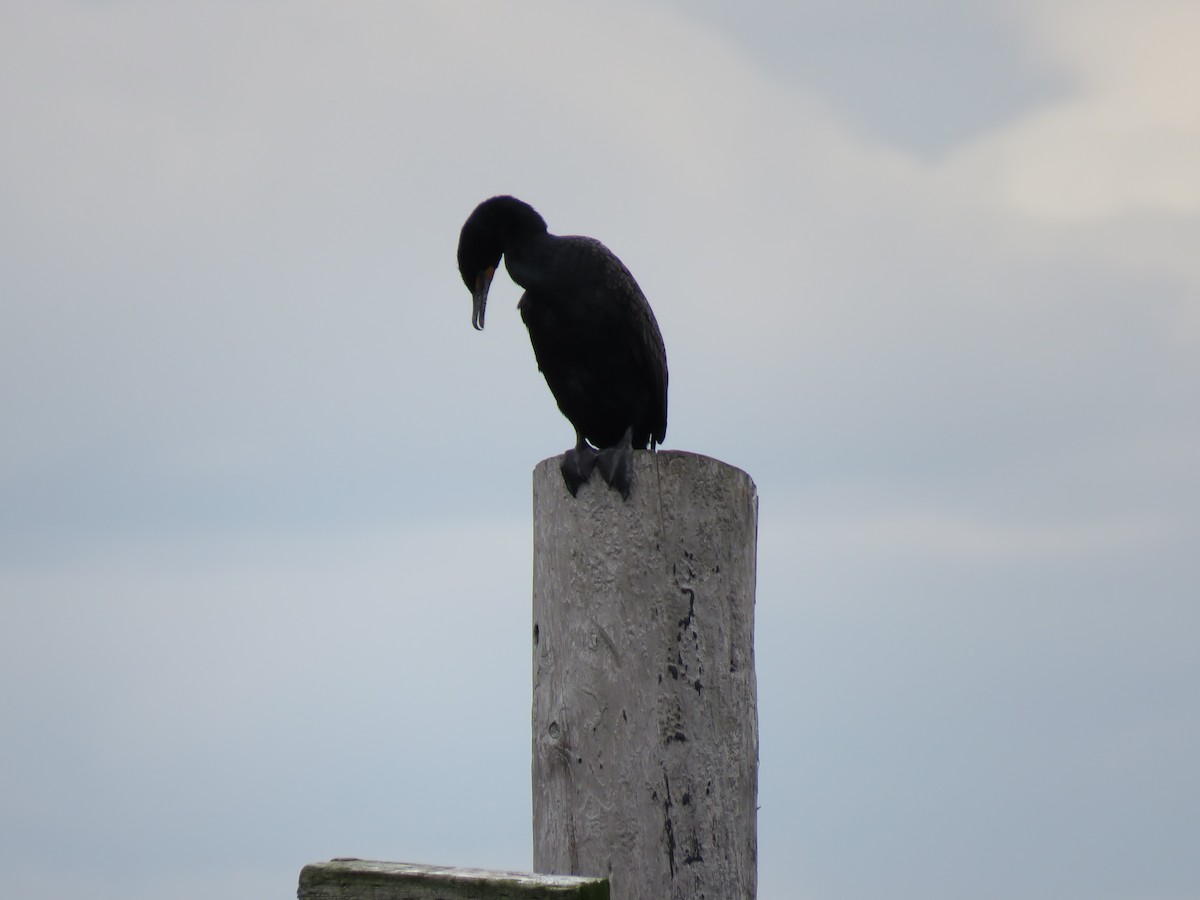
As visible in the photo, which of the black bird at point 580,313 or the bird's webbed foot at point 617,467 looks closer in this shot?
the bird's webbed foot at point 617,467

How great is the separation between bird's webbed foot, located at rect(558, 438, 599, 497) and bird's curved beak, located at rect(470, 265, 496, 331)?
1.38 metres

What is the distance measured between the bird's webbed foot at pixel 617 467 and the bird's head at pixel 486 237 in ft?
4.76

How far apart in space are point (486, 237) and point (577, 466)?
1476 millimetres

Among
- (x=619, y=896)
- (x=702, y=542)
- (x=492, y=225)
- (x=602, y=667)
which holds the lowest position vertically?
(x=619, y=896)

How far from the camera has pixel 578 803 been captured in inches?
146

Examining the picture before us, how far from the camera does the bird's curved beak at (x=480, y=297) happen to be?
5258mm

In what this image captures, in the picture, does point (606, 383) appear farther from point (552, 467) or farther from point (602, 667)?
point (602, 667)

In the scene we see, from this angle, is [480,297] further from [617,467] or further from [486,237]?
[617,467]

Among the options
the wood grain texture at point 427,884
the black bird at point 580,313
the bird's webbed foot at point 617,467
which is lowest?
the wood grain texture at point 427,884

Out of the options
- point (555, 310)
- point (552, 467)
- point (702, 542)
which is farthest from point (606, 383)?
point (702, 542)

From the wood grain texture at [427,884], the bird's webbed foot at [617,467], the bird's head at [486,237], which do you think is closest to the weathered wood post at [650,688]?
the bird's webbed foot at [617,467]

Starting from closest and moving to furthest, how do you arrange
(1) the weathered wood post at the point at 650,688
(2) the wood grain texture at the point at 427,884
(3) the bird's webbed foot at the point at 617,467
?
(2) the wood grain texture at the point at 427,884 → (1) the weathered wood post at the point at 650,688 → (3) the bird's webbed foot at the point at 617,467

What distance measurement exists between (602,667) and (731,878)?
0.68 m

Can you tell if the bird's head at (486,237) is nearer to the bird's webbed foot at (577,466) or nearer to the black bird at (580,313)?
the black bird at (580,313)
